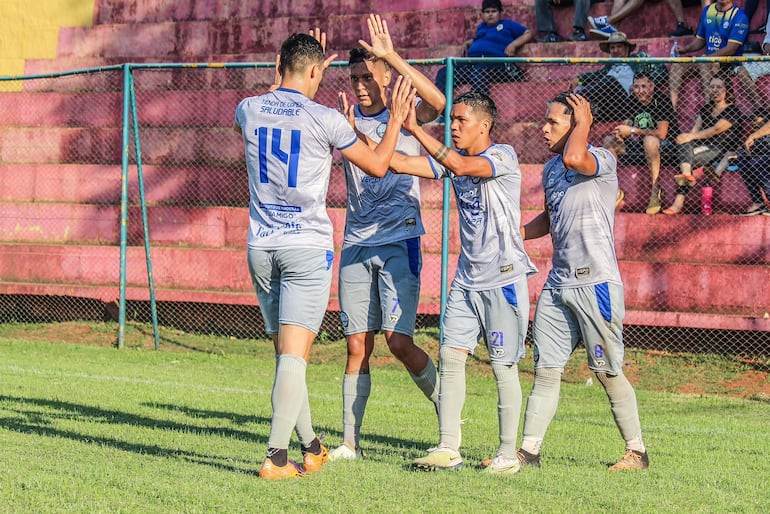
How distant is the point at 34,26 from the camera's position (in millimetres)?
21375

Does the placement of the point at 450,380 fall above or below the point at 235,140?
below

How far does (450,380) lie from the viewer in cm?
707

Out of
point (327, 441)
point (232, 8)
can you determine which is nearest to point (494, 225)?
point (327, 441)

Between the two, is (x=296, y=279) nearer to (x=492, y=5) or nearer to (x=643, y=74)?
(x=643, y=74)

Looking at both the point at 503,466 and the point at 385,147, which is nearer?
the point at 385,147

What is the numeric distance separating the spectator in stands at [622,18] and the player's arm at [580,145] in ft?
30.5

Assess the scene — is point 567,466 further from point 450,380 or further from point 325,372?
point 325,372

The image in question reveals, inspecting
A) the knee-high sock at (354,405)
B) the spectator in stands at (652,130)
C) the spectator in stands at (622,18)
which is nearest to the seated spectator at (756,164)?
the spectator in stands at (652,130)

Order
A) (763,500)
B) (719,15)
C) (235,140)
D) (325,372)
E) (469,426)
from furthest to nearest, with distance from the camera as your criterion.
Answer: (235,140)
(719,15)
(325,372)
(469,426)
(763,500)

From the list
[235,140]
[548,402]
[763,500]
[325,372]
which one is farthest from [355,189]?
[235,140]

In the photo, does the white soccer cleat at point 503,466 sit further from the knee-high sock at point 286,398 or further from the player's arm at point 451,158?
the player's arm at point 451,158

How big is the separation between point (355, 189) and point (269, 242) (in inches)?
56.7

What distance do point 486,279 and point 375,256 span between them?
0.89 meters

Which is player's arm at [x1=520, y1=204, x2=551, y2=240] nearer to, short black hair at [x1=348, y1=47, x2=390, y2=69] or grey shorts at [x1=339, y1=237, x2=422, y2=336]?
grey shorts at [x1=339, y1=237, x2=422, y2=336]
